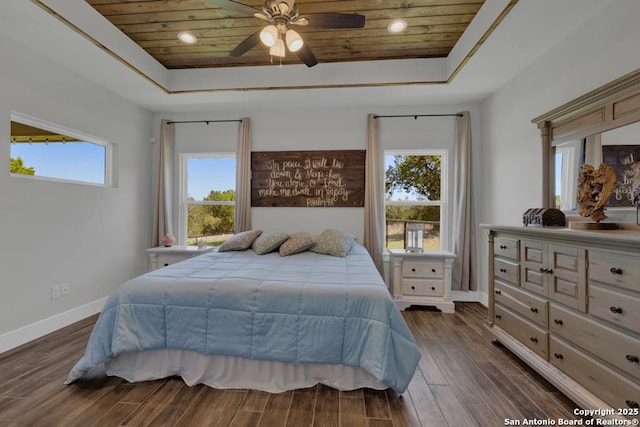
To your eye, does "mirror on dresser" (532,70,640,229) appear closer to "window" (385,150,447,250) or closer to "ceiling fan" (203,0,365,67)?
"window" (385,150,447,250)

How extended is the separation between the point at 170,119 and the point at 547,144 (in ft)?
15.1

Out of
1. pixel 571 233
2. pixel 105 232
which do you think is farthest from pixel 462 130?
pixel 105 232

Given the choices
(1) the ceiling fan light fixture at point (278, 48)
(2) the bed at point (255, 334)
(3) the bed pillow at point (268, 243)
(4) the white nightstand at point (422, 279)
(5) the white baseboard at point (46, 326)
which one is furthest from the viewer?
(4) the white nightstand at point (422, 279)

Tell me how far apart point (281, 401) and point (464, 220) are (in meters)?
3.07

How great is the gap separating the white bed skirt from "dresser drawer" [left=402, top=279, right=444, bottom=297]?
5.95 ft

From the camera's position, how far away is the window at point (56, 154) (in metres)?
2.59

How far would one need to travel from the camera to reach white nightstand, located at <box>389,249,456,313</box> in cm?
343

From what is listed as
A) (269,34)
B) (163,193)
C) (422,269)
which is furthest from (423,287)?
(163,193)

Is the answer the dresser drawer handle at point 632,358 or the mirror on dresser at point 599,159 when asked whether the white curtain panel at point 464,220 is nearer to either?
the mirror on dresser at point 599,159

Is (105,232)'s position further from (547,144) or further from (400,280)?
(547,144)

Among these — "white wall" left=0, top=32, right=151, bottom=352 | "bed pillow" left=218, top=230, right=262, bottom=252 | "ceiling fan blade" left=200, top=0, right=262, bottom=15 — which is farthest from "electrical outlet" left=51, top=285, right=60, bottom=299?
"ceiling fan blade" left=200, top=0, right=262, bottom=15

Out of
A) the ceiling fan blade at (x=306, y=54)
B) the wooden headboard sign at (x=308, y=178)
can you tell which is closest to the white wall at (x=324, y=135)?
the wooden headboard sign at (x=308, y=178)

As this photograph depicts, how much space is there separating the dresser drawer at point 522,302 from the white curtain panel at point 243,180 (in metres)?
2.98

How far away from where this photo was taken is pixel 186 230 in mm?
A: 4285
